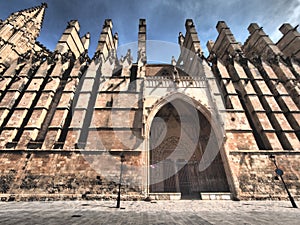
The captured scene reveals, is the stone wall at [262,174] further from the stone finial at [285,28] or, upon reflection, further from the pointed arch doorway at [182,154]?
the stone finial at [285,28]

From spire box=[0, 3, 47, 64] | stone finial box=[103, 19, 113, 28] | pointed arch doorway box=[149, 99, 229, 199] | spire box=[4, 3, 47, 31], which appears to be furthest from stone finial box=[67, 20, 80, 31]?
pointed arch doorway box=[149, 99, 229, 199]

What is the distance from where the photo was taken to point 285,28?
18.6m

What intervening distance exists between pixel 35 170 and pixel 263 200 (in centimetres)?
1278

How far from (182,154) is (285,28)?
19.9 meters

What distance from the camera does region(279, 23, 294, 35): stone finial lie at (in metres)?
18.2

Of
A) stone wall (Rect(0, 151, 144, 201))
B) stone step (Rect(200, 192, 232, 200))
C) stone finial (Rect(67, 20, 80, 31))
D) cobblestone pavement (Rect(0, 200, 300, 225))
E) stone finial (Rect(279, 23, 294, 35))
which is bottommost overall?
cobblestone pavement (Rect(0, 200, 300, 225))

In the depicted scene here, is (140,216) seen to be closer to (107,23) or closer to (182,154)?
(182,154)

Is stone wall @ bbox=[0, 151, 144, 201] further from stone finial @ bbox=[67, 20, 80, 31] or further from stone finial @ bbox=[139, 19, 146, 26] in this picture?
stone finial @ bbox=[139, 19, 146, 26]

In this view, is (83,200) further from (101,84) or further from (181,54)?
(181,54)

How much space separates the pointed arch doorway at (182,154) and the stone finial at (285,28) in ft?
53.3

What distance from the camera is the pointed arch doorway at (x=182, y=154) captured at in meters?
10.5

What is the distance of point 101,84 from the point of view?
12859 mm

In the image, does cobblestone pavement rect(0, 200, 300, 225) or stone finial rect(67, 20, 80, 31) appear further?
stone finial rect(67, 20, 80, 31)

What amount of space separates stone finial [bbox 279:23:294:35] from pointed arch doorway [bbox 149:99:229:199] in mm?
16256
